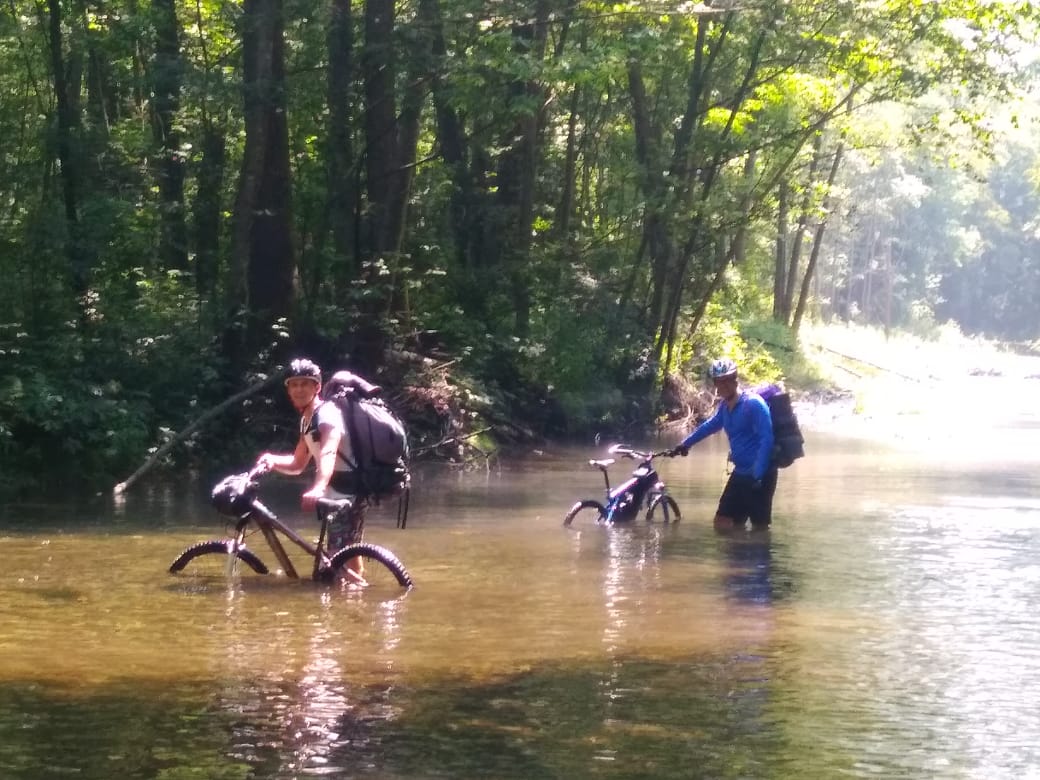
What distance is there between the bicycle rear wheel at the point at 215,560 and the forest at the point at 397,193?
6627 millimetres

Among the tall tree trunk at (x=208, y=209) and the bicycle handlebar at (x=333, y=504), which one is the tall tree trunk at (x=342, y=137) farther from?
the bicycle handlebar at (x=333, y=504)

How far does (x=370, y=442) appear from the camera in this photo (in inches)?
416

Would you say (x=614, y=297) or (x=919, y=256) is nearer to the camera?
(x=614, y=297)

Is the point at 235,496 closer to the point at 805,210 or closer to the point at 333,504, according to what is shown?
the point at 333,504

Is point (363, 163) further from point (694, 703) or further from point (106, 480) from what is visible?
point (694, 703)

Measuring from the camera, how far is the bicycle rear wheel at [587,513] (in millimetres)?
15633

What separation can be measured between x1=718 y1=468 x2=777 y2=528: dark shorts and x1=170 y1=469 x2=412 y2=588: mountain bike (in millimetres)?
4081

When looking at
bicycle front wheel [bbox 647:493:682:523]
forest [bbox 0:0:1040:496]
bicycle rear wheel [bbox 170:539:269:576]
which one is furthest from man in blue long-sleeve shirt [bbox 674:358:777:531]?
forest [bbox 0:0:1040:496]

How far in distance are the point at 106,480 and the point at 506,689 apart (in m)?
12.2

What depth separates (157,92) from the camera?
24.2 meters

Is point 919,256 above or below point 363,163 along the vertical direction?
above

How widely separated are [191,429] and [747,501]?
8313mm

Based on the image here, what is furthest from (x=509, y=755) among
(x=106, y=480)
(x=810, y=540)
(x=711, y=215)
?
(x=711, y=215)

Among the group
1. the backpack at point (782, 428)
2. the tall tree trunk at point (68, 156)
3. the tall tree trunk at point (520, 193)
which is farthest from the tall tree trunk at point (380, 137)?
the backpack at point (782, 428)
